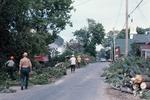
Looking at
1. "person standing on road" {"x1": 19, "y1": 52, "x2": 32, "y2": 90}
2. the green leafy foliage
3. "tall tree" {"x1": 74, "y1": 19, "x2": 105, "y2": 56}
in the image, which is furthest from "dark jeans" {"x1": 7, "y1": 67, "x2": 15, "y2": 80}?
"tall tree" {"x1": 74, "y1": 19, "x2": 105, "y2": 56}

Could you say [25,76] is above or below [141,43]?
below

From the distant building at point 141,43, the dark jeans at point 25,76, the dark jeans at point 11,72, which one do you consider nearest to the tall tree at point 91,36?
the distant building at point 141,43

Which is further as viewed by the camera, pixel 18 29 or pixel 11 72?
pixel 18 29

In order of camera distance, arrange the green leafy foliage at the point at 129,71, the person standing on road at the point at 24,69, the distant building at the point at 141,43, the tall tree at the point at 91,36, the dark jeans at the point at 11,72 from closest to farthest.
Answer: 1. the person standing on road at the point at 24,69
2. the green leafy foliage at the point at 129,71
3. the dark jeans at the point at 11,72
4. the distant building at the point at 141,43
5. the tall tree at the point at 91,36

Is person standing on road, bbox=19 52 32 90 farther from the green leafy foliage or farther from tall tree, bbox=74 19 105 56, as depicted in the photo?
tall tree, bbox=74 19 105 56

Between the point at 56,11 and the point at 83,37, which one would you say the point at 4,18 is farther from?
the point at 83,37

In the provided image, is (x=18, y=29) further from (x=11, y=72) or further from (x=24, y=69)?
(x=24, y=69)

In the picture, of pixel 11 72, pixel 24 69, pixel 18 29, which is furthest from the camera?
pixel 18 29

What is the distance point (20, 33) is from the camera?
146 ft

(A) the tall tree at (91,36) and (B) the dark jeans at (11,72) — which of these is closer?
(B) the dark jeans at (11,72)

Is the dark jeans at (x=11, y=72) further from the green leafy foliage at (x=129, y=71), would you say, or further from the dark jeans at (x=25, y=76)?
the dark jeans at (x=25, y=76)

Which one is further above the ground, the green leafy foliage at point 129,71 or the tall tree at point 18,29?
the tall tree at point 18,29

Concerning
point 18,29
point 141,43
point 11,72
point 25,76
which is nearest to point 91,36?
point 141,43

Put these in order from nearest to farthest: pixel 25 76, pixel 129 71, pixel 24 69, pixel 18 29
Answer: pixel 24 69 → pixel 25 76 → pixel 129 71 → pixel 18 29
